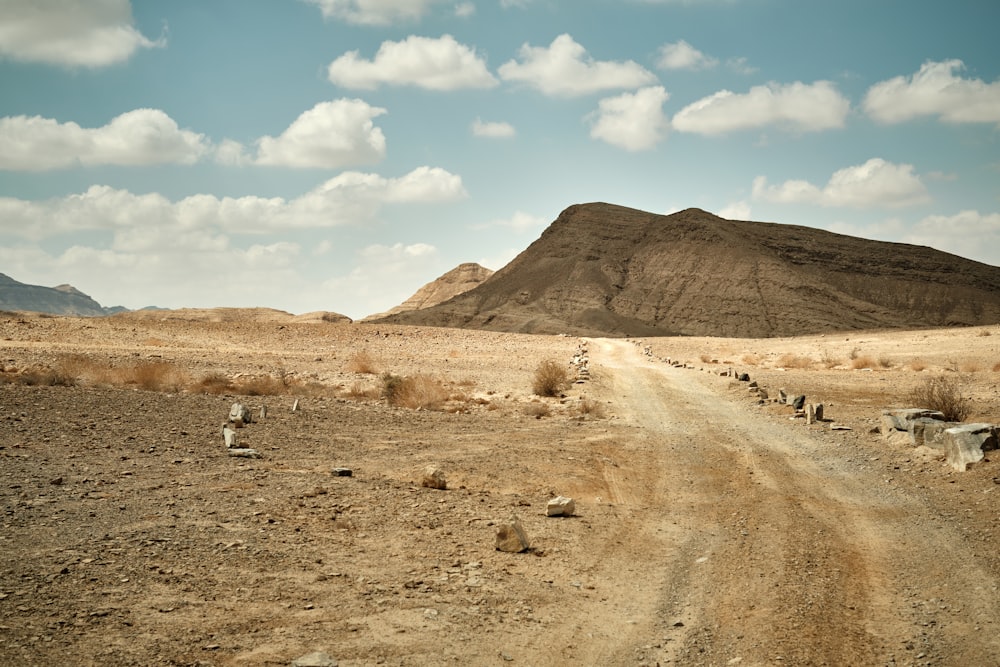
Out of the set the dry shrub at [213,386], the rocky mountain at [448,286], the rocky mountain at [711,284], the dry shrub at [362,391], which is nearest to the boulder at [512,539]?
the dry shrub at [362,391]

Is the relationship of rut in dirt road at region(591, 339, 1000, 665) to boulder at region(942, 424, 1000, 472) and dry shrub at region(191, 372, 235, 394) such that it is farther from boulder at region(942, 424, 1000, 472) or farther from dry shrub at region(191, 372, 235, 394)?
dry shrub at region(191, 372, 235, 394)

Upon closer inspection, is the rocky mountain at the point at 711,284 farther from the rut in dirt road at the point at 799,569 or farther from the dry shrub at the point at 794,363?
the rut in dirt road at the point at 799,569

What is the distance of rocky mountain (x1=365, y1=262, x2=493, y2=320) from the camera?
18438cm

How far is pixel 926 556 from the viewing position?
6906 mm

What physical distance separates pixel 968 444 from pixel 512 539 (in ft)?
22.7

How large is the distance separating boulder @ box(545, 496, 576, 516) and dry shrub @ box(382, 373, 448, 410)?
899 cm

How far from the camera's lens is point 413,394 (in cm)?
1791

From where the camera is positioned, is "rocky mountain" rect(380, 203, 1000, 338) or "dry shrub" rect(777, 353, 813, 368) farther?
"rocky mountain" rect(380, 203, 1000, 338)

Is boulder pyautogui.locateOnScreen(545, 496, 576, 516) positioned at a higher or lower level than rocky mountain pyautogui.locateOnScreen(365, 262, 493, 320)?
lower

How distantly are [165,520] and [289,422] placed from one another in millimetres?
6665

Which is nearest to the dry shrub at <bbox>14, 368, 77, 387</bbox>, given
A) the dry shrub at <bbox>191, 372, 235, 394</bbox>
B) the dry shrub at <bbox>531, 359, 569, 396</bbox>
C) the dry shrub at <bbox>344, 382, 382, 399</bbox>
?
the dry shrub at <bbox>191, 372, 235, 394</bbox>

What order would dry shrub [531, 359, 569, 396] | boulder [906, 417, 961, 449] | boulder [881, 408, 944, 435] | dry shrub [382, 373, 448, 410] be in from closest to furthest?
boulder [906, 417, 961, 449], boulder [881, 408, 944, 435], dry shrub [382, 373, 448, 410], dry shrub [531, 359, 569, 396]

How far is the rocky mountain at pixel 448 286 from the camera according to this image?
18438cm

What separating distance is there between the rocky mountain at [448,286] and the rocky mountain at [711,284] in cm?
5060
